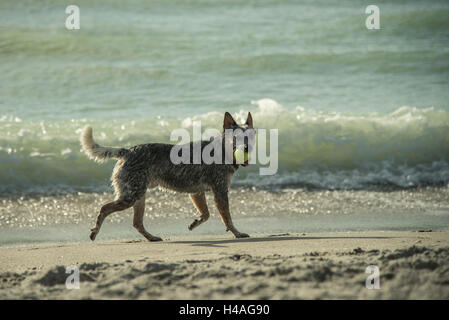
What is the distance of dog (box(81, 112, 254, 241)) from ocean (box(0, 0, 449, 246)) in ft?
1.98

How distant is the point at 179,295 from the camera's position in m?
4.94

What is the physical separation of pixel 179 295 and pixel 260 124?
28.1ft

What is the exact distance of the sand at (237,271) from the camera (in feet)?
16.1

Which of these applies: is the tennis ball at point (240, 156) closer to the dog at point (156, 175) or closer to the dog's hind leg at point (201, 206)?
the dog at point (156, 175)

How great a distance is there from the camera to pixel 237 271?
5.38 meters

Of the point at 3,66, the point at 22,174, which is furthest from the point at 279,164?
the point at 3,66

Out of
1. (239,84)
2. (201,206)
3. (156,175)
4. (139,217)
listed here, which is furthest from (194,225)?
(239,84)

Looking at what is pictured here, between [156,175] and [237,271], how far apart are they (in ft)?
8.13

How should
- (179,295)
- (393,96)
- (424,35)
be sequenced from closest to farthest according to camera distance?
(179,295) → (393,96) → (424,35)

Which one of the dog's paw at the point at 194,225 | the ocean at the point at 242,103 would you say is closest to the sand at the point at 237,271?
the dog's paw at the point at 194,225

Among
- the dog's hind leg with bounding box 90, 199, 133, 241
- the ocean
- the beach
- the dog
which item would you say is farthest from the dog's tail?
the ocean

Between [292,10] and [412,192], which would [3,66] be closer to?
[292,10]

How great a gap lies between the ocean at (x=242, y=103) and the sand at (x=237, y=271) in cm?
152

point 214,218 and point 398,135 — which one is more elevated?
point 398,135
